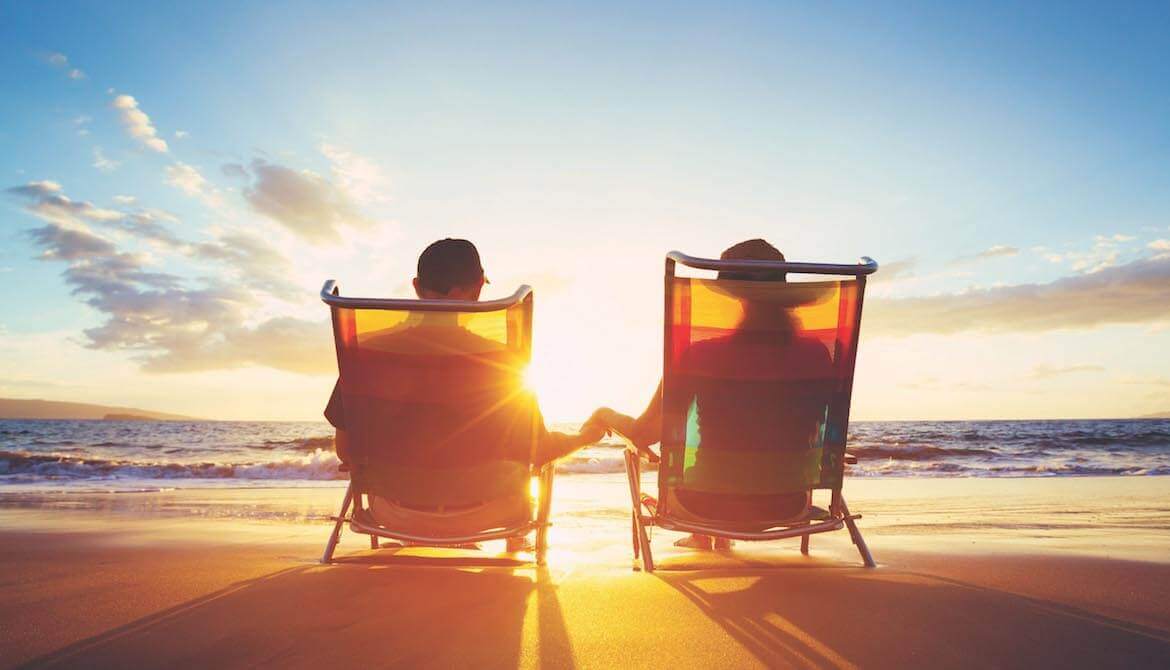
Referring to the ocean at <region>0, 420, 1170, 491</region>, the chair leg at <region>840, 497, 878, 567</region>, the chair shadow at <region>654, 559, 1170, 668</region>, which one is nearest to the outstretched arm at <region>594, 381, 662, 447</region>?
the chair shadow at <region>654, 559, 1170, 668</region>

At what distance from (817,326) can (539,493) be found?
1738 millimetres

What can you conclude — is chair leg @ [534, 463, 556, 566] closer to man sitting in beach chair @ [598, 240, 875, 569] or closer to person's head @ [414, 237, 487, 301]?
man sitting in beach chair @ [598, 240, 875, 569]

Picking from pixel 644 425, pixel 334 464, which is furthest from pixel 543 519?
pixel 334 464

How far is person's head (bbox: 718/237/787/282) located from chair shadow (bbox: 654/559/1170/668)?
4.78 ft

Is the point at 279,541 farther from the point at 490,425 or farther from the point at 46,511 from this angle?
the point at 46,511

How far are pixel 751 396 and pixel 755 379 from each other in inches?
3.6

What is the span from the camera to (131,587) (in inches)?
118

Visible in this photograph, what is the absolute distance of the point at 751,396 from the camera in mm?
3359

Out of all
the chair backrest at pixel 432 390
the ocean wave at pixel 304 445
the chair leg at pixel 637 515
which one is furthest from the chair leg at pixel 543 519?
the ocean wave at pixel 304 445

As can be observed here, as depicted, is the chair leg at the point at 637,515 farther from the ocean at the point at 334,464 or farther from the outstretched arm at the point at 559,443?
the ocean at the point at 334,464

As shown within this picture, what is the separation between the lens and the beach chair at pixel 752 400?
3.28 metres

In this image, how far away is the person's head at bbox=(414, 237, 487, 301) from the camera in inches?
130

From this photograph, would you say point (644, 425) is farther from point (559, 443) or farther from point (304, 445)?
point (304, 445)

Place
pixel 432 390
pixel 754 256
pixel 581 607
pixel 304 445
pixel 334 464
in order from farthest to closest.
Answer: pixel 304 445
pixel 334 464
pixel 754 256
pixel 432 390
pixel 581 607
